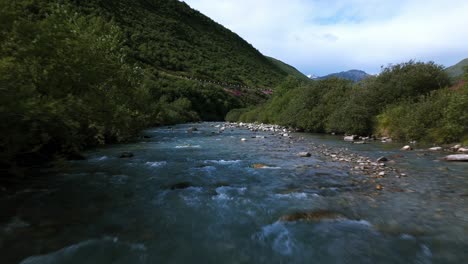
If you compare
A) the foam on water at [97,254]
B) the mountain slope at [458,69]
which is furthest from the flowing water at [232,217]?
the mountain slope at [458,69]

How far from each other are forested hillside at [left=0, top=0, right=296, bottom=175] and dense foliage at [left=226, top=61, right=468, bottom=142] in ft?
69.8

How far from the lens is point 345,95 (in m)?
44.4

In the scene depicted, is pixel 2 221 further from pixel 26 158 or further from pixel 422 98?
pixel 422 98

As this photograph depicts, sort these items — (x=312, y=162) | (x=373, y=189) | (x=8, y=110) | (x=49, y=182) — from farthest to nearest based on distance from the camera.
→ 1. (x=312, y=162)
2. (x=49, y=182)
3. (x=373, y=189)
4. (x=8, y=110)

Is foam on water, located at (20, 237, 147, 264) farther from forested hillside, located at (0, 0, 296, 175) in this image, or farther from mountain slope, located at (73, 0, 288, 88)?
mountain slope, located at (73, 0, 288, 88)

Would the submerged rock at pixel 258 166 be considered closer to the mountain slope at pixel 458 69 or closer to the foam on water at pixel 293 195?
the foam on water at pixel 293 195

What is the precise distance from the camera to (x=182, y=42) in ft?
481

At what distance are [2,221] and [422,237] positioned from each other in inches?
400

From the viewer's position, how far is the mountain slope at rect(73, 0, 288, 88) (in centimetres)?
11931

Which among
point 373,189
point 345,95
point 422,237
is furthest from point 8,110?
point 345,95

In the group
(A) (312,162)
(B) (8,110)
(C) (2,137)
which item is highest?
(B) (8,110)

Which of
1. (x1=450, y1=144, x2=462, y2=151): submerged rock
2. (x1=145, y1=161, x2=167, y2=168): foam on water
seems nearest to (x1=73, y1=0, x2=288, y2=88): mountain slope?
(x1=145, y1=161, x2=167, y2=168): foam on water

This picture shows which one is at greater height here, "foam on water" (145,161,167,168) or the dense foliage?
the dense foliage

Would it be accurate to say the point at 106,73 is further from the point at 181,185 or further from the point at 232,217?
the point at 232,217
